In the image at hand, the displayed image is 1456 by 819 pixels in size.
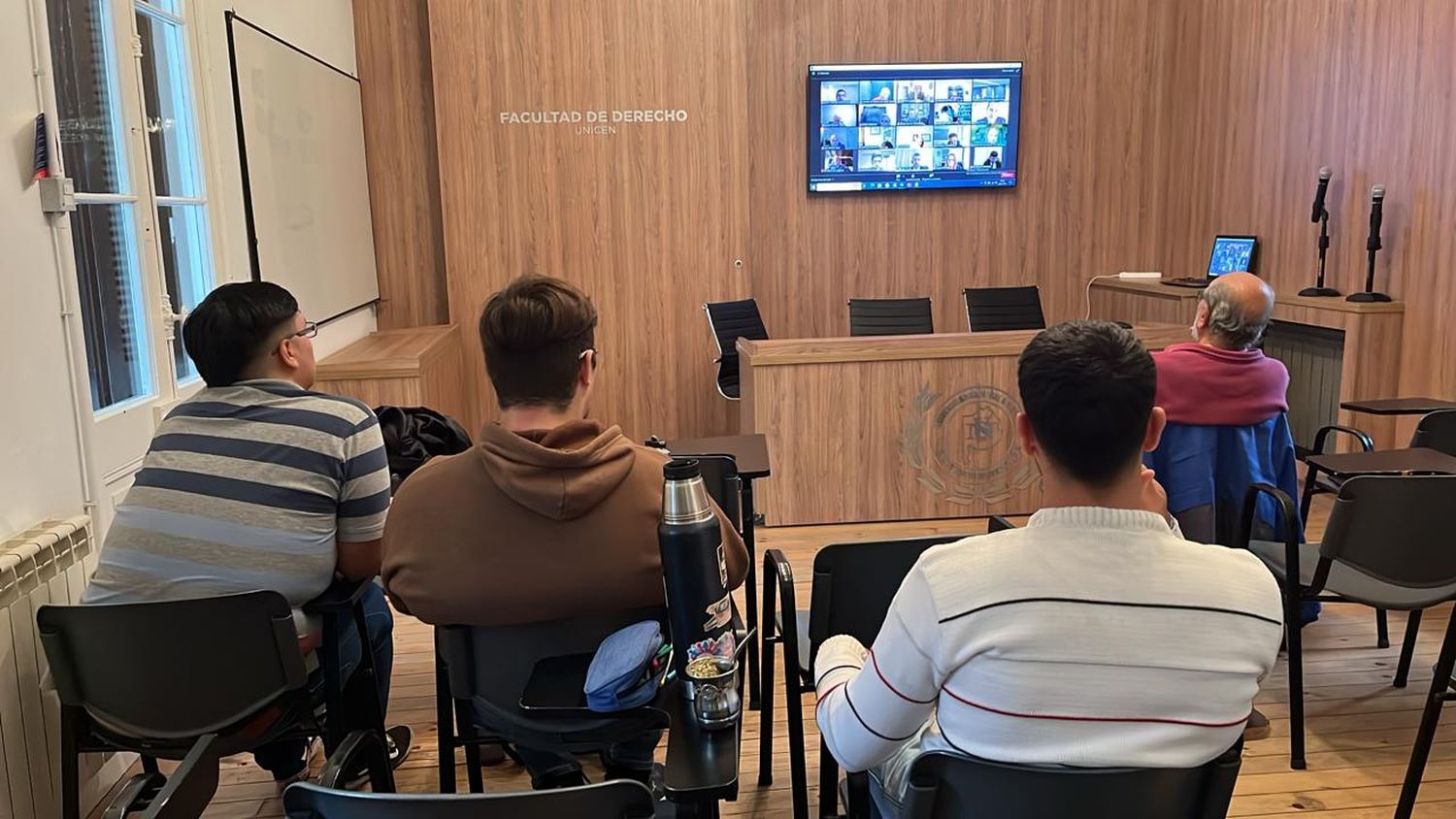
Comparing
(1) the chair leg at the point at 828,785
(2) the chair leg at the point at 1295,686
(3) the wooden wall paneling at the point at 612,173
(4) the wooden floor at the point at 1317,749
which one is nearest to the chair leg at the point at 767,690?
(4) the wooden floor at the point at 1317,749

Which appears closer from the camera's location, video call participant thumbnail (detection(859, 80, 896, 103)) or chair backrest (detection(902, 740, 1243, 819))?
chair backrest (detection(902, 740, 1243, 819))

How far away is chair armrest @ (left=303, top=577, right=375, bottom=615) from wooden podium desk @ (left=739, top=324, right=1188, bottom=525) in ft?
8.21

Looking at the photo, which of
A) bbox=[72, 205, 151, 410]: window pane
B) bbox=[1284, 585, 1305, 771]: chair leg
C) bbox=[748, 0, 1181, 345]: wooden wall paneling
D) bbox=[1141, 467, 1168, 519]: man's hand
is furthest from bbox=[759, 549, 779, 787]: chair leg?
bbox=[748, 0, 1181, 345]: wooden wall paneling

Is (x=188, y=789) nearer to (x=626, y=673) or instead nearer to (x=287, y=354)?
(x=626, y=673)

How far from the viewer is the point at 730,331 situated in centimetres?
570

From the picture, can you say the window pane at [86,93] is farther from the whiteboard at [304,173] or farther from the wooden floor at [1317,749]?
the wooden floor at [1317,749]

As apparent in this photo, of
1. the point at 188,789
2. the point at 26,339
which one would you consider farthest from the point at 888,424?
the point at 188,789

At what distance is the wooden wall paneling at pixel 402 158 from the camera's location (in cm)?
579

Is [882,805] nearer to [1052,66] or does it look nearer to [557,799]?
[557,799]

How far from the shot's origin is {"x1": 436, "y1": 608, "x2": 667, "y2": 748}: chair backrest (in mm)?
1737

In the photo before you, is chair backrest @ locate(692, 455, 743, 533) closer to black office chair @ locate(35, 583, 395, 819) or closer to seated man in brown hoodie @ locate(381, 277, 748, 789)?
seated man in brown hoodie @ locate(381, 277, 748, 789)

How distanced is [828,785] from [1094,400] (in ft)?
2.97

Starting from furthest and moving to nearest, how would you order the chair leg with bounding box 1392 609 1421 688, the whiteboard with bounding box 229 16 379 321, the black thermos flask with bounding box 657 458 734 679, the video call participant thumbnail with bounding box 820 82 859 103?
the video call participant thumbnail with bounding box 820 82 859 103
the whiteboard with bounding box 229 16 379 321
the chair leg with bounding box 1392 609 1421 688
the black thermos flask with bounding box 657 458 734 679

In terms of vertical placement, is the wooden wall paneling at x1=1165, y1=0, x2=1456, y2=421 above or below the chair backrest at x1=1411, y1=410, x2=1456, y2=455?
above
